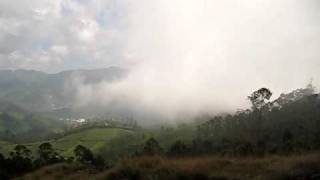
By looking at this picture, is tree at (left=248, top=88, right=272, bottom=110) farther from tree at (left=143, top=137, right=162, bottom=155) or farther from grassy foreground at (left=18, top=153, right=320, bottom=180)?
grassy foreground at (left=18, top=153, right=320, bottom=180)

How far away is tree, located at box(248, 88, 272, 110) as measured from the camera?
388 ft

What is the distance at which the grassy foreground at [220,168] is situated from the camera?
1165 centimetres

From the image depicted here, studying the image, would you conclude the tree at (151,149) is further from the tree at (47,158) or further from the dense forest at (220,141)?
the tree at (47,158)

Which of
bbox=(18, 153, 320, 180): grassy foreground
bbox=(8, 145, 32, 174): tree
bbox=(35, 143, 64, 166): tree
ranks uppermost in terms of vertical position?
bbox=(35, 143, 64, 166): tree

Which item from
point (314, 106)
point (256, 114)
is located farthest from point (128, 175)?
point (314, 106)

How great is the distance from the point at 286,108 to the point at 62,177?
149034 mm

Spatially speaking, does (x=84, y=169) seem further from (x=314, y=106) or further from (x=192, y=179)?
(x=314, y=106)

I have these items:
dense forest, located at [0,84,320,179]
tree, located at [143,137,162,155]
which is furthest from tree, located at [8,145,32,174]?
tree, located at [143,137,162,155]

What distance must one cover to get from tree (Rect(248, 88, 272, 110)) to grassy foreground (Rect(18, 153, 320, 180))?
105 m

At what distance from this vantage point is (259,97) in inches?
4941

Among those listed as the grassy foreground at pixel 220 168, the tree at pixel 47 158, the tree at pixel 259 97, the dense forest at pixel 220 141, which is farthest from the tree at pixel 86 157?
the tree at pixel 259 97

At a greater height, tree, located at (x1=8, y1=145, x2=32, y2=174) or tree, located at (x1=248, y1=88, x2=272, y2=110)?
tree, located at (x1=248, y1=88, x2=272, y2=110)

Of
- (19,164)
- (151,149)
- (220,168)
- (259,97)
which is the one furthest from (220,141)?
(220,168)

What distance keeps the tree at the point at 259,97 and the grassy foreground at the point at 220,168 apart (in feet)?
346
